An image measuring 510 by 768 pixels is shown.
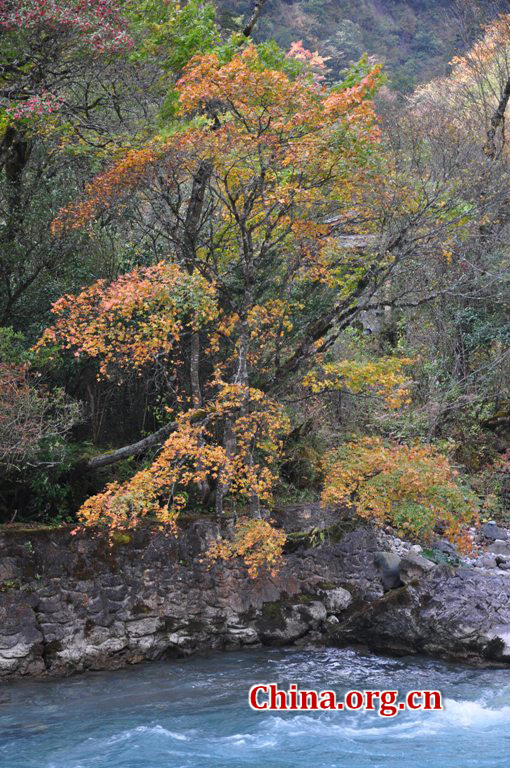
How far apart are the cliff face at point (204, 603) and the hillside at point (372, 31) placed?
89.2 feet

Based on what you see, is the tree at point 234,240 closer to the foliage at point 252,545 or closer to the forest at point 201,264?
the forest at point 201,264

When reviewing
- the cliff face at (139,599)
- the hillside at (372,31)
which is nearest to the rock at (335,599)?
the cliff face at (139,599)

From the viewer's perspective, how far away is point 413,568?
42.4 ft

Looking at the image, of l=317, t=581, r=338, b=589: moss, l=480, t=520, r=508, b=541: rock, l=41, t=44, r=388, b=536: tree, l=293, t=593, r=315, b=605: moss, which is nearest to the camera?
l=41, t=44, r=388, b=536: tree

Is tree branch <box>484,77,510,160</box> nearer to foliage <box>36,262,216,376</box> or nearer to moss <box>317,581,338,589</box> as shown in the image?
foliage <box>36,262,216,376</box>

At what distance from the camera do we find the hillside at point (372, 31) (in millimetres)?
35219

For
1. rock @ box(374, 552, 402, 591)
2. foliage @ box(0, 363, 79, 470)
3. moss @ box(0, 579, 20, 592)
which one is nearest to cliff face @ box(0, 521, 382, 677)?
moss @ box(0, 579, 20, 592)

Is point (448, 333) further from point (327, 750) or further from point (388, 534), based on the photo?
point (327, 750)

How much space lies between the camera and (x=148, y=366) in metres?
13.7

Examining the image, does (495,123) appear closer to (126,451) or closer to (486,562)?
(486,562)

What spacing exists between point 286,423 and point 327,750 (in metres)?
5.47

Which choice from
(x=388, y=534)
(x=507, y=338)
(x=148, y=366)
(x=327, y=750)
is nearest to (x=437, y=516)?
(x=388, y=534)

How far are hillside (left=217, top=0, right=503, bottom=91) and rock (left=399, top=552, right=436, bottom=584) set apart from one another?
2680 centimetres

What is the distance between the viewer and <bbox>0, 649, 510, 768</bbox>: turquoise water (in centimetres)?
789
